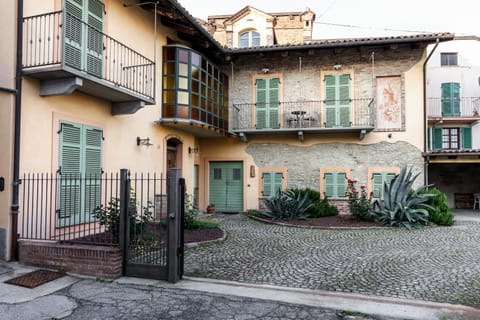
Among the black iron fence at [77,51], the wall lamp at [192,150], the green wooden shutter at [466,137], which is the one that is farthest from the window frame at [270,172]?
the green wooden shutter at [466,137]

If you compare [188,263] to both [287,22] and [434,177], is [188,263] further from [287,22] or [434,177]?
[434,177]

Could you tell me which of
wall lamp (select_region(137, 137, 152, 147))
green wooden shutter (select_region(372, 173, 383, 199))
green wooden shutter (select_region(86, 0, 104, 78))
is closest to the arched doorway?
wall lamp (select_region(137, 137, 152, 147))

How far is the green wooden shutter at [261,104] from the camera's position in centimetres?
1427

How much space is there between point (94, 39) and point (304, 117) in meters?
8.50

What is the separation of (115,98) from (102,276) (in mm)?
4749

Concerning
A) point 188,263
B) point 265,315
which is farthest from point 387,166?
point 265,315

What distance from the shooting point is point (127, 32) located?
9.46 meters

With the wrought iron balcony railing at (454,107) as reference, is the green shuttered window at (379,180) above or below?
below

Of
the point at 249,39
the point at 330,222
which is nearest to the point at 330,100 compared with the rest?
the point at 330,222

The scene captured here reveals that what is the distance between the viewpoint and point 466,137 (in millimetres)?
18516

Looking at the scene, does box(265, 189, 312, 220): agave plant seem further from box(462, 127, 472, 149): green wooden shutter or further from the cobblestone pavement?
box(462, 127, 472, 149): green wooden shutter

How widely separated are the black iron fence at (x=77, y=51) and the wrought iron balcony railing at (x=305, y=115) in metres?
5.48

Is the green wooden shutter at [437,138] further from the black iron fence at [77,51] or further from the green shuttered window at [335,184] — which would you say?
the black iron fence at [77,51]

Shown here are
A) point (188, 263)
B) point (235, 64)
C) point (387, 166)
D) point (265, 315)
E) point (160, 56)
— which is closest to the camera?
point (265, 315)
